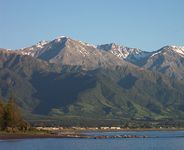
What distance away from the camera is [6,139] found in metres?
193

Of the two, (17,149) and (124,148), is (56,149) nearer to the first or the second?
(17,149)

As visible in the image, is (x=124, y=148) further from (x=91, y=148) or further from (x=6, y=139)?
(x=6, y=139)

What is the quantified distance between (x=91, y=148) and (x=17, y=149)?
21.8m

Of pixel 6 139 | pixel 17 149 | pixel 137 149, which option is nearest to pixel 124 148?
pixel 137 149

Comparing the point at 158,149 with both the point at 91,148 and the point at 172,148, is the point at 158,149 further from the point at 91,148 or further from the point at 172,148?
the point at 91,148

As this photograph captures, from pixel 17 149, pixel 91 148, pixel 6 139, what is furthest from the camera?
pixel 6 139

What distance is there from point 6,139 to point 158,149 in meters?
56.3

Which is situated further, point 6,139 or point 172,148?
point 6,139

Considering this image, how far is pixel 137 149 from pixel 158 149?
17.8ft

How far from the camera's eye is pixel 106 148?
159500mm

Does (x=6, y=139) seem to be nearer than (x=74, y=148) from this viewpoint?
No

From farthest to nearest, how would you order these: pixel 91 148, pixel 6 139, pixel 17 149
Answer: pixel 6 139
pixel 91 148
pixel 17 149

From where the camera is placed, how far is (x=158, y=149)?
157750 mm

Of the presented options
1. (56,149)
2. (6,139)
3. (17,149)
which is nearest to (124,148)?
(56,149)
